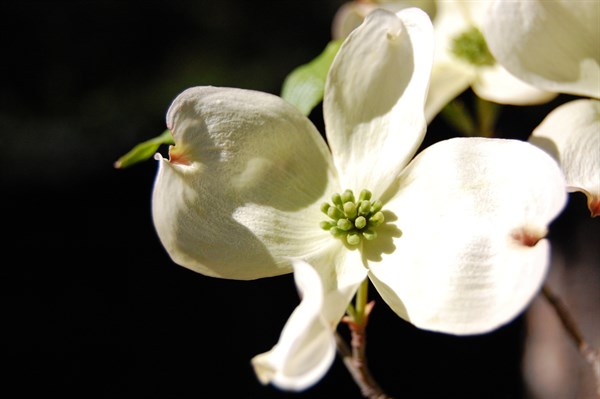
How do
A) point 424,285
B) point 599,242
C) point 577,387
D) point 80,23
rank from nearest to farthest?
point 424,285, point 577,387, point 599,242, point 80,23

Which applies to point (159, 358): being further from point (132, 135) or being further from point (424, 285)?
point (424, 285)

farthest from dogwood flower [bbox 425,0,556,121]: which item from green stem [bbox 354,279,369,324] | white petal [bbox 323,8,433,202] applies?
green stem [bbox 354,279,369,324]

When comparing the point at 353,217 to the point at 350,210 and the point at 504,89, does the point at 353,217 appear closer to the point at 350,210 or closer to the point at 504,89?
the point at 350,210

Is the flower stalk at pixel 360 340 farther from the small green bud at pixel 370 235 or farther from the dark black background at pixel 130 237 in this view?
the dark black background at pixel 130 237

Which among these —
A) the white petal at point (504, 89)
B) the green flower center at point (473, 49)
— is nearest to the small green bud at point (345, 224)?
the white petal at point (504, 89)

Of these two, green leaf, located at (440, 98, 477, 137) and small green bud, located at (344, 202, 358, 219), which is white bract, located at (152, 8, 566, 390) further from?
green leaf, located at (440, 98, 477, 137)

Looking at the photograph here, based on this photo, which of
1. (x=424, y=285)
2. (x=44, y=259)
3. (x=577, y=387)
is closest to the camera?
(x=424, y=285)

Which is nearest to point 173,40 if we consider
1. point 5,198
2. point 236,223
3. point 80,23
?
point 80,23

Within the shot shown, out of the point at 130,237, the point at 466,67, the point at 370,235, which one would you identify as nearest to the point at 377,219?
the point at 370,235
